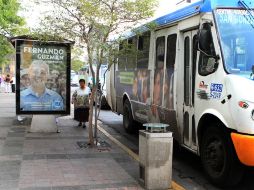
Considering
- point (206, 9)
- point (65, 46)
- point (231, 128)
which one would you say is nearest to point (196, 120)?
point (231, 128)

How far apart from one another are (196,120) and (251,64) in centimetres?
131

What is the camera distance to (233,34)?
6402mm

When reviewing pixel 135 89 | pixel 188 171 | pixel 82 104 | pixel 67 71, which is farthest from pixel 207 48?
pixel 82 104

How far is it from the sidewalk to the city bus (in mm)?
1218

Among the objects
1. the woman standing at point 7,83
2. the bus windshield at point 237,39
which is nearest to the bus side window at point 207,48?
the bus windshield at point 237,39

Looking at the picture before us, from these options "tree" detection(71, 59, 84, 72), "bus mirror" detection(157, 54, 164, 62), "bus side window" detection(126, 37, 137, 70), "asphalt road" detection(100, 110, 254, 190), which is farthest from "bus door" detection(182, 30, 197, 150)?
"tree" detection(71, 59, 84, 72)

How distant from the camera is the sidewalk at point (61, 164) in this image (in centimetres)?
649

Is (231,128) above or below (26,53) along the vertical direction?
below

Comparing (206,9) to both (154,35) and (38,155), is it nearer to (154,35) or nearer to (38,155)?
(154,35)

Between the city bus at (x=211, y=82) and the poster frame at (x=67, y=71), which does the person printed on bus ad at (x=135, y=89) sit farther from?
the poster frame at (x=67, y=71)

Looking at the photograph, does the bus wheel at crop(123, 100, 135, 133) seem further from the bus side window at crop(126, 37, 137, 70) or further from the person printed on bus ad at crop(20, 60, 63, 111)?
the person printed on bus ad at crop(20, 60, 63, 111)

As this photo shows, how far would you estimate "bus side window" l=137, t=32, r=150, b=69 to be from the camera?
9672 mm

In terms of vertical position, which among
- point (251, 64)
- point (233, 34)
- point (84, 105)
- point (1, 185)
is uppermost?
point (233, 34)

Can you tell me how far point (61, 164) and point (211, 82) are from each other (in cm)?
302
